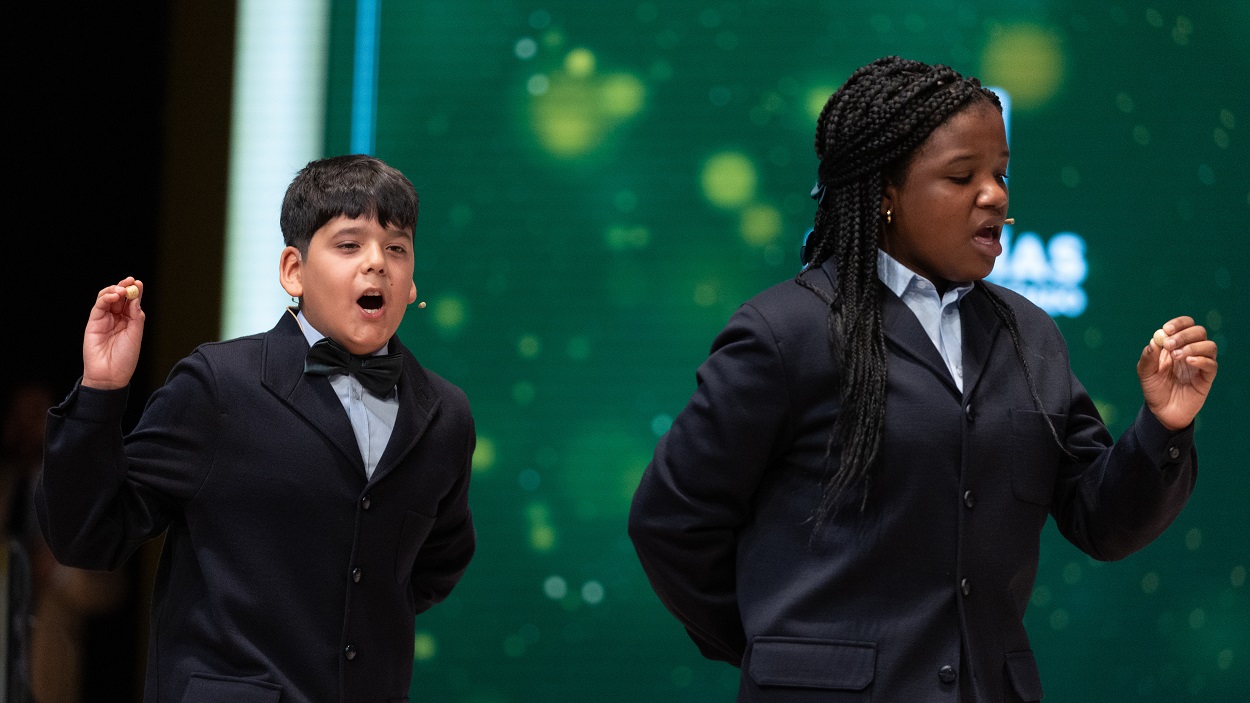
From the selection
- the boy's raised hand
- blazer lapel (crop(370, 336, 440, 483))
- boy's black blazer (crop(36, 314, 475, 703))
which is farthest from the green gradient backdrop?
the boy's raised hand

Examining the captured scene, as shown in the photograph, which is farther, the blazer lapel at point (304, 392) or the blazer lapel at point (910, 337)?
the blazer lapel at point (304, 392)

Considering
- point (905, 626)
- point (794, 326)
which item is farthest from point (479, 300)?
point (905, 626)

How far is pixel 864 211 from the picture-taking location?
1.97 meters

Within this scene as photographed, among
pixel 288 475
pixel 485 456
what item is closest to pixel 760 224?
pixel 485 456

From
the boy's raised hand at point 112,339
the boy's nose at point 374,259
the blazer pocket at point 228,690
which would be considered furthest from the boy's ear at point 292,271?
the blazer pocket at point 228,690

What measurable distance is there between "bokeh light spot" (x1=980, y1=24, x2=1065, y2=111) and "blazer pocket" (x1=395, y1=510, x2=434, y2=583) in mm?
2004

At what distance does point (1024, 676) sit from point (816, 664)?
31 cm

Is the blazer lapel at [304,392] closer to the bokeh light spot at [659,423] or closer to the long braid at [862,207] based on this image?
the long braid at [862,207]

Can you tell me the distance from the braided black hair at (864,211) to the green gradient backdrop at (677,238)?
135cm

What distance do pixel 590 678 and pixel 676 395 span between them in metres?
0.72

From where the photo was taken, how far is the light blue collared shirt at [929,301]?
193 cm

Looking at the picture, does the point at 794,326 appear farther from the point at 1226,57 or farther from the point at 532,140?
the point at 1226,57

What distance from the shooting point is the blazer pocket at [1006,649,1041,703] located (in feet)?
5.95

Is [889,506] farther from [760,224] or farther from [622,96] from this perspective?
[622,96]
